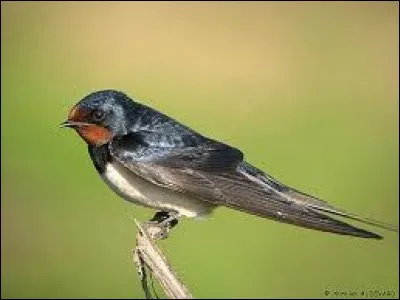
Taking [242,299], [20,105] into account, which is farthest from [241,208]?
[20,105]

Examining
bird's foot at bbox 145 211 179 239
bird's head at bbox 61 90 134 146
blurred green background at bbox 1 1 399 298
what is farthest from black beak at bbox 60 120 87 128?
blurred green background at bbox 1 1 399 298

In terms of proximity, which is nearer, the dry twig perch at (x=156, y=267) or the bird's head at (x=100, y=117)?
the dry twig perch at (x=156, y=267)

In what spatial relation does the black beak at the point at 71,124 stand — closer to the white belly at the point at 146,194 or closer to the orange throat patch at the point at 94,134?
the orange throat patch at the point at 94,134

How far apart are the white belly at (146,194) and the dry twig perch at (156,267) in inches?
12.3

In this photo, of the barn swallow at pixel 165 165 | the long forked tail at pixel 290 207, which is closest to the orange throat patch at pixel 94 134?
the barn swallow at pixel 165 165

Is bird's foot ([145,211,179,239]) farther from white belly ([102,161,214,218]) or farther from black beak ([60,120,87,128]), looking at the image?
black beak ([60,120,87,128])

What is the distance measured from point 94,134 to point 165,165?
22 centimetres

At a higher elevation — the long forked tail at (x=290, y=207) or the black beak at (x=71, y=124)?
the black beak at (x=71, y=124)

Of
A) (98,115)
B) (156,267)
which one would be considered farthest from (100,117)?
(156,267)

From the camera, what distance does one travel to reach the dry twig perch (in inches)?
108

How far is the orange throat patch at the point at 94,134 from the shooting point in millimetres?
3809

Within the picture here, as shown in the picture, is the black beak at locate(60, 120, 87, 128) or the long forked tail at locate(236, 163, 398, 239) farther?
the black beak at locate(60, 120, 87, 128)

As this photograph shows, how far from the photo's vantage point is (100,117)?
382 cm

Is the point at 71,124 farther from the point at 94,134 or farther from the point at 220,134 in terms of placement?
the point at 220,134
